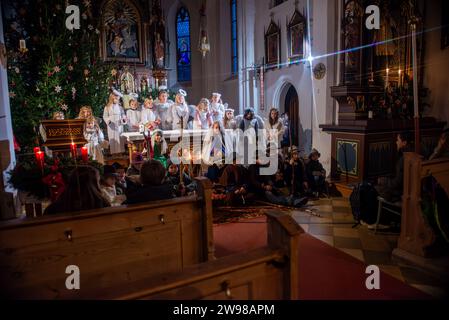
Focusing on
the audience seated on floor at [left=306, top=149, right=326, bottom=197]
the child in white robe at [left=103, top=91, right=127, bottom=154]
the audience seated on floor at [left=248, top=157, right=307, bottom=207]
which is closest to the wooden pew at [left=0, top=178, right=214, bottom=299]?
the audience seated on floor at [left=248, top=157, right=307, bottom=207]

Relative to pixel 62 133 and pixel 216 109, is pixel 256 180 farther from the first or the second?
pixel 216 109

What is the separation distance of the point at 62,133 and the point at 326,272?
11.3 ft

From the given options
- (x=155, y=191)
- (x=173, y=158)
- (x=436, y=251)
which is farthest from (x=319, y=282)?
(x=173, y=158)

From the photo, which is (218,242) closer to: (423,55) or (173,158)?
(173,158)

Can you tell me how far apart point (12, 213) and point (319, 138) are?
6.44 metres

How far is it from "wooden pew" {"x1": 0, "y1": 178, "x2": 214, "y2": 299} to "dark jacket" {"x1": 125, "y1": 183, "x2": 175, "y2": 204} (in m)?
0.43

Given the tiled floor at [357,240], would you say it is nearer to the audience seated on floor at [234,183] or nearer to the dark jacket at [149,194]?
the audience seated on floor at [234,183]

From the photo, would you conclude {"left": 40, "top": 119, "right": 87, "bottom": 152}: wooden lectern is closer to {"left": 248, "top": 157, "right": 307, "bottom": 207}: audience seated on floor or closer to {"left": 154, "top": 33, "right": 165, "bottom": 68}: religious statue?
{"left": 248, "top": 157, "right": 307, "bottom": 207}: audience seated on floor

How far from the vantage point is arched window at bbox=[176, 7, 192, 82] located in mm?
15297

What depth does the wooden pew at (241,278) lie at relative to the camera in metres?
1.35

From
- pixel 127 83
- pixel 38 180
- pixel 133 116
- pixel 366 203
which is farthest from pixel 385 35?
pixel 127 83

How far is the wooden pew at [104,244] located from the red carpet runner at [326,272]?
1.21m

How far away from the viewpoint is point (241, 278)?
1562 millimetres
